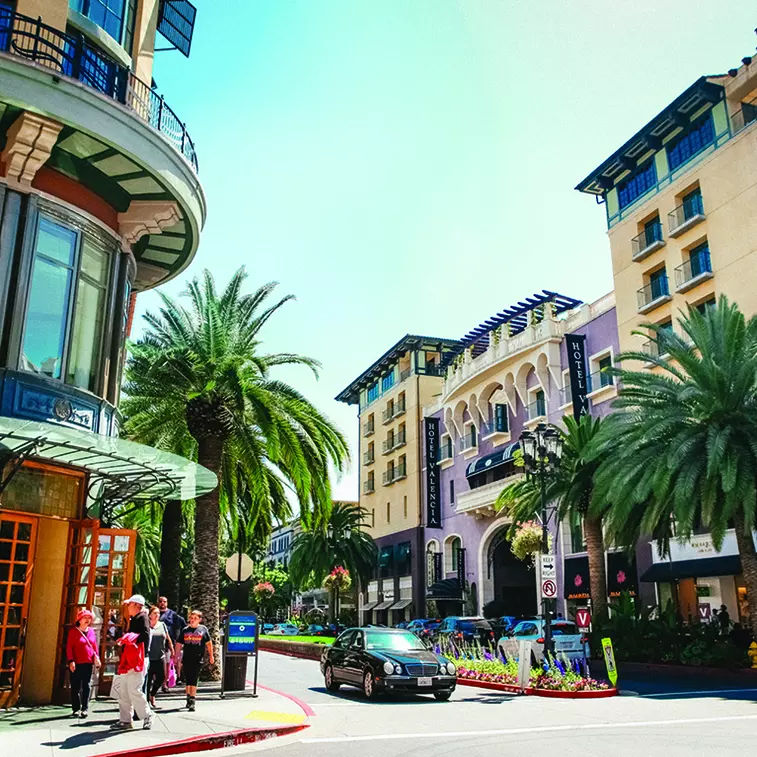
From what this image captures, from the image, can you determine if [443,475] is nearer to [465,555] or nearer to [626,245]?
[465,555]

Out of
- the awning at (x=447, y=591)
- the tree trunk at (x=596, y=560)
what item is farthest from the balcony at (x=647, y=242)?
the awning at (x=447, y=591)

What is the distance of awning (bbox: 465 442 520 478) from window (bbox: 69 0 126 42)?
30.3 metres

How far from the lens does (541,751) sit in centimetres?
1005

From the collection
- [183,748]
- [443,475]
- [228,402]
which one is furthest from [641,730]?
[443,475]

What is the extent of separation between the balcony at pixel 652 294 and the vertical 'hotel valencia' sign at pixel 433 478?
2301 cm

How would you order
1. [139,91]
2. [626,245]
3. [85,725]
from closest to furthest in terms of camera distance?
[85,725] < [139,91] < [626,245]

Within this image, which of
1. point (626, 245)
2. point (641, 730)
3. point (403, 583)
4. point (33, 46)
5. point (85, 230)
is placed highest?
point (626, 245)

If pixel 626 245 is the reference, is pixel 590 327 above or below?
below

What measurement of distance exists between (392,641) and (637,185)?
27.9 m

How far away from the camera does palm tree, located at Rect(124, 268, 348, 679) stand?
19.5 meters

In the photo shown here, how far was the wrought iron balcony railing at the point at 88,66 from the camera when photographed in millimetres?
13477

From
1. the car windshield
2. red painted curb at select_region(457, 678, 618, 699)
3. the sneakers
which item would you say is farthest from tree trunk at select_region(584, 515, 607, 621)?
the sneakers

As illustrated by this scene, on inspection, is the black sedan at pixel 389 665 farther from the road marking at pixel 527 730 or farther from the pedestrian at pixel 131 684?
the pedestrian at pixel 131 684

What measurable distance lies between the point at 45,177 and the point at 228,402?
7.18m
